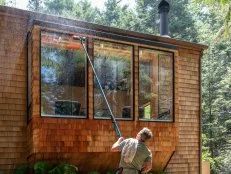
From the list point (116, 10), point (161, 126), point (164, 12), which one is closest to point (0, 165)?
point (161, 126)

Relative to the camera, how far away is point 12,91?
7.57 metres

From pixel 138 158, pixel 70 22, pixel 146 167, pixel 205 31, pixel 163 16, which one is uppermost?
pixel 205 31

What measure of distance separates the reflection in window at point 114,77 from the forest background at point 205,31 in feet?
3.76

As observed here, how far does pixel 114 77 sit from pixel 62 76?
3.96ft

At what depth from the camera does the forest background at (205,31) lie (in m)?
18.4

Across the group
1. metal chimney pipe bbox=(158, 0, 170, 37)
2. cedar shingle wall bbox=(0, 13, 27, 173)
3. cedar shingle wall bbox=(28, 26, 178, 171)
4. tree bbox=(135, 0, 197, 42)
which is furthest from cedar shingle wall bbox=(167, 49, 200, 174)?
tree bbox=(135, 0, 197, 42)

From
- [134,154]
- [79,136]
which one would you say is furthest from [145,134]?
[79,136]

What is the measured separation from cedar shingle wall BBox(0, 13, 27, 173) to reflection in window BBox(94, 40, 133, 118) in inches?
57.3

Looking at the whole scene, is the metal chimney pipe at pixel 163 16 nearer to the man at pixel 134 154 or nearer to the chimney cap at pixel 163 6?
the chimney cap at pixel 163 6

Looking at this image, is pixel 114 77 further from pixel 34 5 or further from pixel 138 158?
pixel 34 5

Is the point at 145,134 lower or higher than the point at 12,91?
lower

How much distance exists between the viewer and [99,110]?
784 cm

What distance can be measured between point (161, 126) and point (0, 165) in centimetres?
345

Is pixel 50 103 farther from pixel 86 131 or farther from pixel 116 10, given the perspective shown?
pixel 116 10
